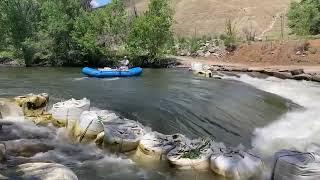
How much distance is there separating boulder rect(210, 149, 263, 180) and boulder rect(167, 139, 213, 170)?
22 centimetres

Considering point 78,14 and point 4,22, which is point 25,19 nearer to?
point 4,22

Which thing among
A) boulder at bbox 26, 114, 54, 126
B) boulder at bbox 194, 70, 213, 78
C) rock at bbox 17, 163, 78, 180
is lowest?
boulder at bbox 194, 70, 213, 78

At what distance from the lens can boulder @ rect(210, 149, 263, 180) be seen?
9016 millimetres

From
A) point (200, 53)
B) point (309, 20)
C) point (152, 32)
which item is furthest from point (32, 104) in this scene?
point (309, 20)

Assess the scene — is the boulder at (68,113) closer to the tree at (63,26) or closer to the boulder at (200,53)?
the tree at (63,26)

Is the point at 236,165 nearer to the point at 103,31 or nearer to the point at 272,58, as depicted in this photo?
the point at 272,58

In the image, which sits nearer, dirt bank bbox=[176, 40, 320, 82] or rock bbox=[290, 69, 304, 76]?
rock bbox=[290, 69, 304, 76]

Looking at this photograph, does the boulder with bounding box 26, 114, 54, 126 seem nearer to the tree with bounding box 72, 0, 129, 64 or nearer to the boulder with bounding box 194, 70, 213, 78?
the boulder with bounding box 194, 70, 213, 78

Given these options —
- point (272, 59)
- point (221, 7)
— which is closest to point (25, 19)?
point (272, 59)

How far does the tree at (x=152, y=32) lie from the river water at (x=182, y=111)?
10204 mm

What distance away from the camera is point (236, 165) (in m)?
9.09

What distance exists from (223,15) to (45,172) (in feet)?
206

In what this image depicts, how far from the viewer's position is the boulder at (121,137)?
10.4 meters

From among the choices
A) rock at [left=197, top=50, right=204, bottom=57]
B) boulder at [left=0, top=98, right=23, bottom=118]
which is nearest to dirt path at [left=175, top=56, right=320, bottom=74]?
rock at [left=197, top=50, right=204, bottom=57]
